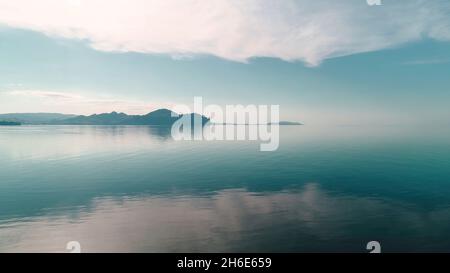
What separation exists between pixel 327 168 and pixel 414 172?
19652mm

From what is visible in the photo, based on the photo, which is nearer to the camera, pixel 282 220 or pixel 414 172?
pixel 282 220

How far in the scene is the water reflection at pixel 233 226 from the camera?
26391 millimetres

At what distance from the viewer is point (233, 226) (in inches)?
1214

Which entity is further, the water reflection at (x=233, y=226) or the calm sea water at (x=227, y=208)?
the calm sea water at (x=227, y=208)

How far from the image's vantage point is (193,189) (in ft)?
160

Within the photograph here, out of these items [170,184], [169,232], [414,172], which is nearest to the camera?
[169,232]

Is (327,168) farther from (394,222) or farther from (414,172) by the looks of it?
(394,222)

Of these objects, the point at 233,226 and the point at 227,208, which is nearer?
the point at 233,226

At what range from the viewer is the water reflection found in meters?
26.4

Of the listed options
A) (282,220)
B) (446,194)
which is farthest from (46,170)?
(446,194)

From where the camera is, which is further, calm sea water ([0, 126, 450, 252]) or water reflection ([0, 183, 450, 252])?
calm sea water ([0, 126, 450, 252])
